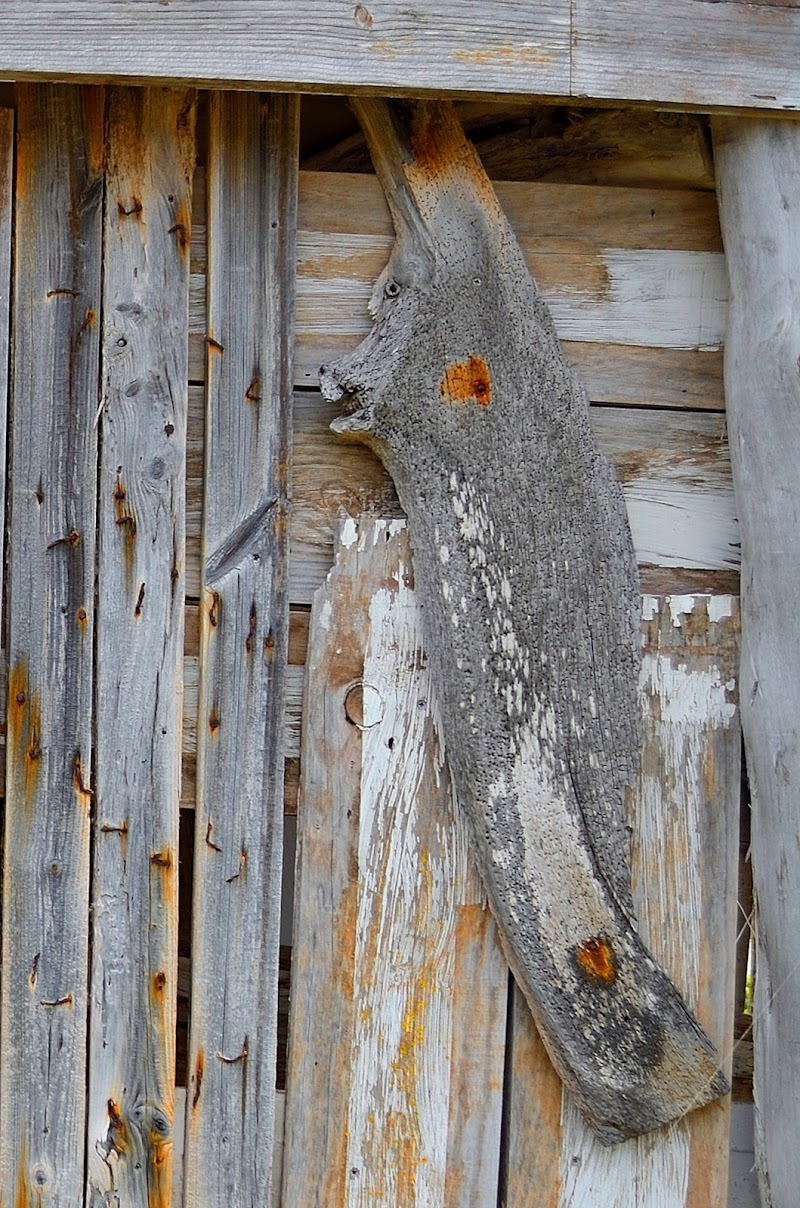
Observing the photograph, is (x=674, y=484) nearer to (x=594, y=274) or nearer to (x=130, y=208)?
(x=594, y=274)

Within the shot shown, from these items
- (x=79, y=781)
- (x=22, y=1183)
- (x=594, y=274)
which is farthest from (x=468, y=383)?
(x=22, y=1183)

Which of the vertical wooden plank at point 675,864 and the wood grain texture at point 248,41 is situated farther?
the vertical wooden plank at point 675,864

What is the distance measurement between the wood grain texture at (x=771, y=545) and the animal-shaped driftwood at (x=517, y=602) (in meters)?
0.14

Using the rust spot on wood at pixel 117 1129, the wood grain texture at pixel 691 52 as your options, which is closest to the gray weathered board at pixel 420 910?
the rust spot on wood at pixel 117 1129

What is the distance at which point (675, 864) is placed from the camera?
1511 millimetres

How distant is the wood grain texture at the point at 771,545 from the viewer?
1389mm

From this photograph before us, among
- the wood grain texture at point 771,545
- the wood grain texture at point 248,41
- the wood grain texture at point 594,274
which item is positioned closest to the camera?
the wood grain texture at point 248,41

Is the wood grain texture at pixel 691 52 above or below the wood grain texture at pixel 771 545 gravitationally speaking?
above

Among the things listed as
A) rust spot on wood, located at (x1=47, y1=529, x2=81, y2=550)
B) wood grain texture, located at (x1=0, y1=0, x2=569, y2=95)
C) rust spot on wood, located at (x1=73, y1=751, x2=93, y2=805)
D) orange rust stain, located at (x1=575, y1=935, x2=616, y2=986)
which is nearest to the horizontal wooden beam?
wood grain texture, located at (x1=0, y1=0, x2=569, y2=95)

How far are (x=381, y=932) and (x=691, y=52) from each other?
1326mm

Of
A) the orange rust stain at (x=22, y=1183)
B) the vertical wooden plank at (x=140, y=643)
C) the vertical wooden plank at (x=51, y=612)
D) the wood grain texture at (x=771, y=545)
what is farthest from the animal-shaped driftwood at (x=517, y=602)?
the orange rust stain at (x=22, y=1183)

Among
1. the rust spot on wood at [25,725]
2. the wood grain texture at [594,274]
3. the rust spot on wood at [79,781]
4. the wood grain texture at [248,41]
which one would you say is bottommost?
the rust spot on wood at [79,781]

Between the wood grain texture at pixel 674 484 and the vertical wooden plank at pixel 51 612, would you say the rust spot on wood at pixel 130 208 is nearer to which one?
the vertical wooden plank at pixel 51 612

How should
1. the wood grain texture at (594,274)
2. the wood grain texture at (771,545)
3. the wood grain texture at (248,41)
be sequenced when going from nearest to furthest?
the wood grain texture at (248,41)
the wood grain texture at (771,545)
the wood grain texture at (594,274)
